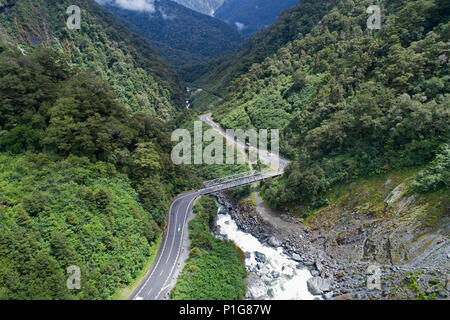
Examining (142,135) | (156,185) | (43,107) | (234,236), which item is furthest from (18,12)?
(234,236)

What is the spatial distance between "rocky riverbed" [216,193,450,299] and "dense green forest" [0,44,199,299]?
55.8 ft

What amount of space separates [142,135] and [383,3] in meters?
78.9

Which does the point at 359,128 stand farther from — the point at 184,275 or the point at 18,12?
the point at 18,12

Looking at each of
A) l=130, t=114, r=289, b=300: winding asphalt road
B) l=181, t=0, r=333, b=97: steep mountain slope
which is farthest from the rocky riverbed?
l=181, t=0, r=333, b=97: steep mountain slope

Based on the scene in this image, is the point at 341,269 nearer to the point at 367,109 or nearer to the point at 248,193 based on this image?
the point at 248,193

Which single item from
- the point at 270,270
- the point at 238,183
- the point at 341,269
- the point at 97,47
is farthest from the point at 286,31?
the point at 270,270

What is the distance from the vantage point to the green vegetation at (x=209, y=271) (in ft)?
98.4

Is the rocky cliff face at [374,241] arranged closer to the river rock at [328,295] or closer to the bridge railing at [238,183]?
the river rock at [328,295]

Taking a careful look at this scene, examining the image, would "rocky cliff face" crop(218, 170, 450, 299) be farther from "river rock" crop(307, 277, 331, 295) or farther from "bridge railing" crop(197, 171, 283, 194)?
"bridge railing" crop(197, 171, 283, 194)

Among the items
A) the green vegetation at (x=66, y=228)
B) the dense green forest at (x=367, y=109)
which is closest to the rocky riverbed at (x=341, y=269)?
the dense green forest at (x=367, y=109)

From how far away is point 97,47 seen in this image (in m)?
102

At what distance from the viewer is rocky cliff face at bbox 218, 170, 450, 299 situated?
27.7m

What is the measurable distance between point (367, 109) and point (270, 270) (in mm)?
30541

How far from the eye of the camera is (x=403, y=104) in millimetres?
39844
